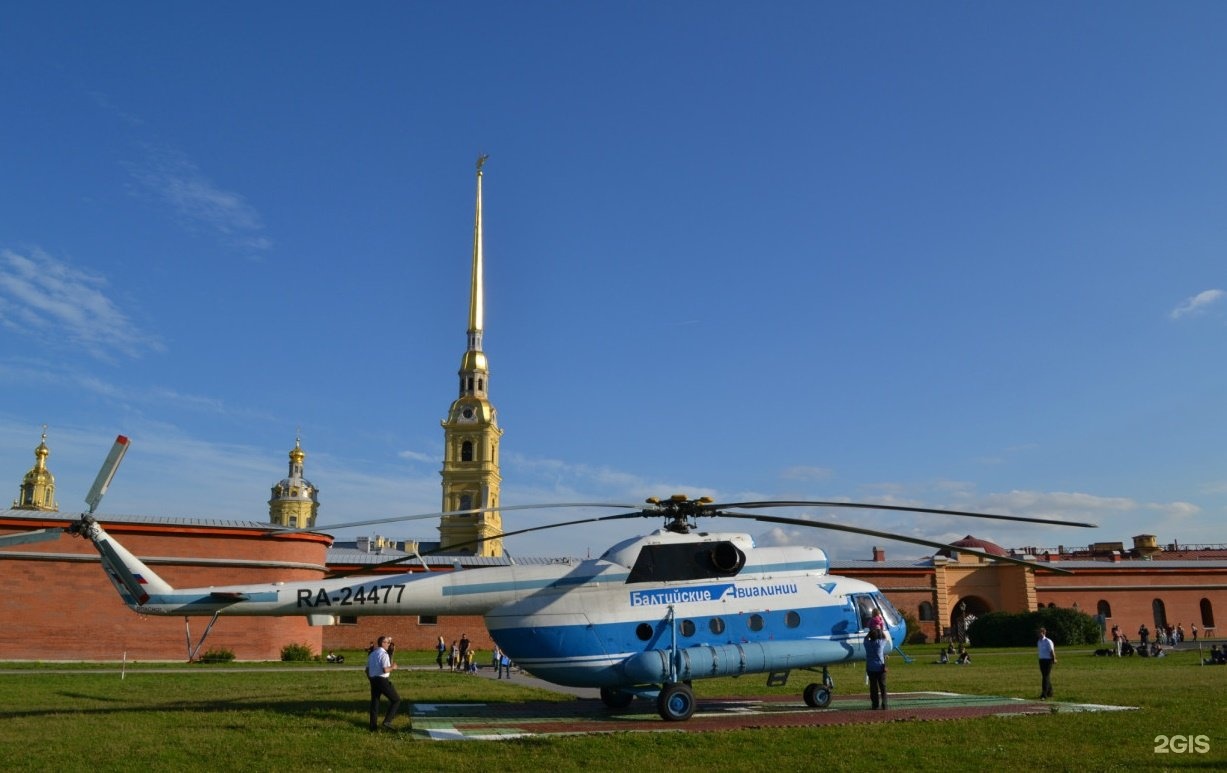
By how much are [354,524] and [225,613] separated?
13.4 feet

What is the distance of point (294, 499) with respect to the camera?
429 ft

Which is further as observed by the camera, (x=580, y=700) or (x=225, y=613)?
(x=580, y=700)

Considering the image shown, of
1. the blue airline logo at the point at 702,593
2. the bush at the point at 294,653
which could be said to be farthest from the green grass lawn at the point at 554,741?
the bush at the point at 294,653

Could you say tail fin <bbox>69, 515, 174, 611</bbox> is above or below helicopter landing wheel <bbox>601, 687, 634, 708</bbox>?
above

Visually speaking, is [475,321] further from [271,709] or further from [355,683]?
[271,709]

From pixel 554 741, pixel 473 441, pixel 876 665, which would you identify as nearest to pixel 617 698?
pixel 554 741

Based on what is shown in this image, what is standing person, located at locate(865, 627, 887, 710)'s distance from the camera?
55.7 ft

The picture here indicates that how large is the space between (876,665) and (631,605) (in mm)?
4704

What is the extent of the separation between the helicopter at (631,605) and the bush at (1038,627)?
39476 mm

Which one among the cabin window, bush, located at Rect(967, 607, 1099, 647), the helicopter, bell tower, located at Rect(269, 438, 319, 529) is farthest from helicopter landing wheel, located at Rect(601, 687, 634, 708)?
bell tower, located at Rect(269, 438, 319, 529)

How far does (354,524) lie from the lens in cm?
1475

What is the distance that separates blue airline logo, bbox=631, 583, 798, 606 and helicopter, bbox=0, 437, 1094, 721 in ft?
0.06

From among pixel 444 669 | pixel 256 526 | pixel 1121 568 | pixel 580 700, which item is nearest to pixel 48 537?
pixel 580 700

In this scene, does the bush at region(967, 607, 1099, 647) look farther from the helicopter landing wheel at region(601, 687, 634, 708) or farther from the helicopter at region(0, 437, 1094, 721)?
the helicopter landing wheel at region(601, 687, 634, 708)
